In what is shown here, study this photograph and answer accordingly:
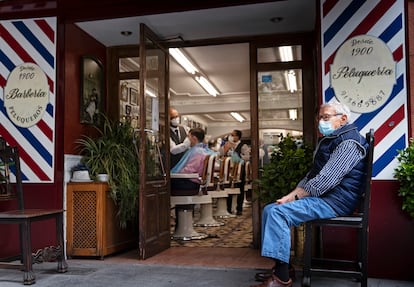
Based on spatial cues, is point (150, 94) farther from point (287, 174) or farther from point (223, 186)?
point (223, 186)

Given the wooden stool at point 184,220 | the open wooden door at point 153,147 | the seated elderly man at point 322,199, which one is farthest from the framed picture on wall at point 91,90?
the seated elderly man at point 322,199

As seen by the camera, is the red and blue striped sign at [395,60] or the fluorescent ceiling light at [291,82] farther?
the fluorescent ceiling light at [291,82]

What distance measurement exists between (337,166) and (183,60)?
14.8ft

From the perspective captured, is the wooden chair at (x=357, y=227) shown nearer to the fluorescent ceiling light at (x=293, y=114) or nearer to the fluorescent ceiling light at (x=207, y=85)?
the fluorescent ceiling light at (x=293, y=114)

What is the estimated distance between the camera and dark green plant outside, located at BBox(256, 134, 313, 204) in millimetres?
4062

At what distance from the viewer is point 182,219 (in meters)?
6.07

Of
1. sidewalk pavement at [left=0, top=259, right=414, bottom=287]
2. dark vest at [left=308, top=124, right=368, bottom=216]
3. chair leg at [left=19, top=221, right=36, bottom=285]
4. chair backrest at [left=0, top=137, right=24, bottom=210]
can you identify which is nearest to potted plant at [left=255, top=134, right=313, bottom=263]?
sidewalk pavement at [left=0, top=259, right=414, bottom=287]

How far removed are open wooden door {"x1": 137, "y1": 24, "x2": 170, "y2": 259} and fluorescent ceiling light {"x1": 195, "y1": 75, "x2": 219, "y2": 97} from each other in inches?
145

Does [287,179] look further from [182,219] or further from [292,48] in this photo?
[182,219]

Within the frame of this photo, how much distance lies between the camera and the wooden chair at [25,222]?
3.51 m

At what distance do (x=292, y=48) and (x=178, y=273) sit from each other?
2.82 metres

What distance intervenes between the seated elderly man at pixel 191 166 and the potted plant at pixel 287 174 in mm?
1819

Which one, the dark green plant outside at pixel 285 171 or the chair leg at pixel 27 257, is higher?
the dark green plant outside at pixel 285 171

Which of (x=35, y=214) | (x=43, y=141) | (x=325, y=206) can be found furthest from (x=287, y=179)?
(x=43, y=141)
